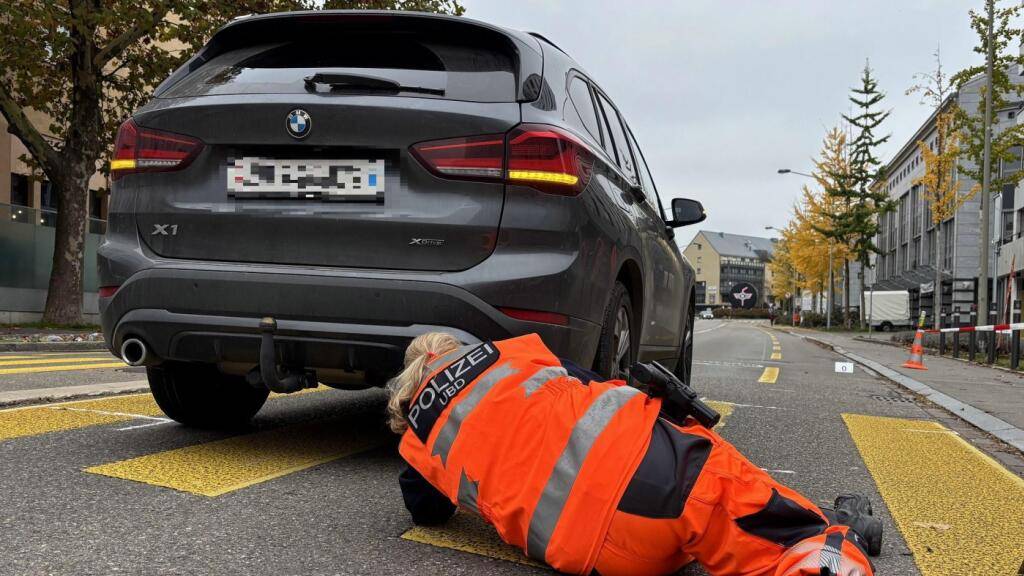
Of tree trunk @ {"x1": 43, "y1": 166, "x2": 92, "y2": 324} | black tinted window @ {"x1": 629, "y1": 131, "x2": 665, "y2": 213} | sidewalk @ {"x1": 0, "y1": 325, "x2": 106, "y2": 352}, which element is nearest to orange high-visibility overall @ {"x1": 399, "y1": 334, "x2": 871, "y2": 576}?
black tinted window @ {"x1": 629, "y1": 131, "x2": 665, "y2": 213}

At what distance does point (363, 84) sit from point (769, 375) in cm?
875

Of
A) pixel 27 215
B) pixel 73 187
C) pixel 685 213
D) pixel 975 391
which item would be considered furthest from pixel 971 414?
pixel 27 215

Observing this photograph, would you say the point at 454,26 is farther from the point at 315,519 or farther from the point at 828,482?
the point at 828,482

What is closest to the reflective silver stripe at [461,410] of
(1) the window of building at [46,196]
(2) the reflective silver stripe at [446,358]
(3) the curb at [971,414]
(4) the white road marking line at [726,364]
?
(2) the reflective silver stripe at [446,358]

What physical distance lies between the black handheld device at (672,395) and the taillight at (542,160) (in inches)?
35.8

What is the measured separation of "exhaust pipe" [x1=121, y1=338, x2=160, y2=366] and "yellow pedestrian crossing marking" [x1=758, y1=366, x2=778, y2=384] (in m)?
7.61

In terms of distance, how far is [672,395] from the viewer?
7.80ft

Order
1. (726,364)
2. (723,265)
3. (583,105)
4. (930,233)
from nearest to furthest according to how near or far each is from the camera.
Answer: (583,105), (726,364), (930,233), (723,265)

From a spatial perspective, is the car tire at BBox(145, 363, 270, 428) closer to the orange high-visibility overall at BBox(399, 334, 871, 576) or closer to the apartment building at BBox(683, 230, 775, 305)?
the orange high-visibility overall at BBox(399, 334, 871, 576)

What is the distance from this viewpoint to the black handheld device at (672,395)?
236cm

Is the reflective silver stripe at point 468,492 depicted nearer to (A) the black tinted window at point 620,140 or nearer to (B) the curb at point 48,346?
(A) the black tinted window at point 620,140

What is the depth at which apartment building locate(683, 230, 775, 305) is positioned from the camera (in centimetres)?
15175

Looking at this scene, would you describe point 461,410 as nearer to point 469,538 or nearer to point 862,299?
point 469,538

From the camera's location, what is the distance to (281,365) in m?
3.12
